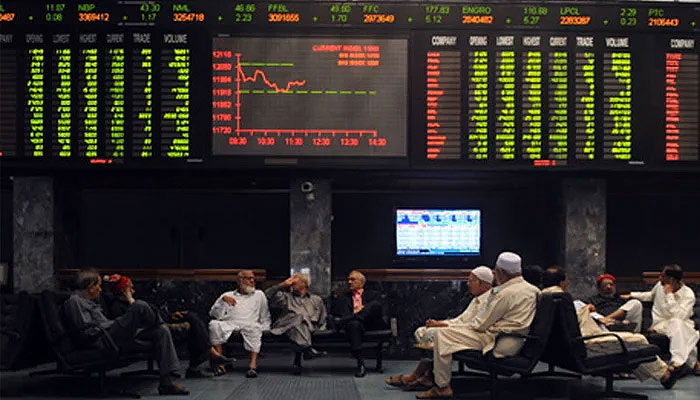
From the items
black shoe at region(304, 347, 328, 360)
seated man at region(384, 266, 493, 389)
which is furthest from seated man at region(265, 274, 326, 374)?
seated man at region(384, 266, 493, 389)

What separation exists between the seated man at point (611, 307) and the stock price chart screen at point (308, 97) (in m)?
2.47

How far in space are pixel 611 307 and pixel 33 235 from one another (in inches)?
241

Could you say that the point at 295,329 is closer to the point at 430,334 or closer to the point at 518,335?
the point at 430,334

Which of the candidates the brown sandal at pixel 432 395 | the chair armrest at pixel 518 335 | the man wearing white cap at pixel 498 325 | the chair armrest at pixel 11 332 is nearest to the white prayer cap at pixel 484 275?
the man wearing white cap at pixel 498 325

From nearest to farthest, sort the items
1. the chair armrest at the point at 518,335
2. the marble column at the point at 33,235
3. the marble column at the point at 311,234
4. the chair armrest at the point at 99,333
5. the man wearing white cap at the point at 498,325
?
1. the chair armrest at the point at 518,335
2. the man wearing white cap at the point at 498,325
3. the chair armrest at the point at 99,333
4. the marble column at the point at 33,235
5. the marble column at the point at 311,234

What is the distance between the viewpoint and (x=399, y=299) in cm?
1042

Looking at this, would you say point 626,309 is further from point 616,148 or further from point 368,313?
point 368,313

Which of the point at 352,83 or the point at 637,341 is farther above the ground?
the point at 352,83

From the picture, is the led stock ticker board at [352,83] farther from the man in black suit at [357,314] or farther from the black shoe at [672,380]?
the black shoe at [672,380]

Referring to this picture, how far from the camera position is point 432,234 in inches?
429

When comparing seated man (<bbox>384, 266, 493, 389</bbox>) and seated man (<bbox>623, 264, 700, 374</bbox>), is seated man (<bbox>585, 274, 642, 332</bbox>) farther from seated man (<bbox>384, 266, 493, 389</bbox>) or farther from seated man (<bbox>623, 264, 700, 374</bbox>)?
A: seated man (<bbox>384, 266, 493, 389</bbox>)

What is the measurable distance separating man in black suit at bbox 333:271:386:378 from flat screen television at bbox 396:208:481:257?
0.96 m

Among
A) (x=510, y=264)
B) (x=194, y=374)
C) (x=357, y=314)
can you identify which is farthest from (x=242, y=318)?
(x=510, y=264)

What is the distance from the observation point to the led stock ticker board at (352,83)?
9734 mm
